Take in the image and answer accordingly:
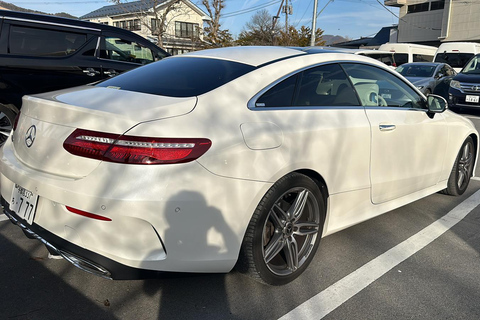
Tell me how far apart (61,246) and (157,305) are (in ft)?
2.17

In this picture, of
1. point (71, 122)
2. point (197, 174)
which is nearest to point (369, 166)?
point (197, 174)

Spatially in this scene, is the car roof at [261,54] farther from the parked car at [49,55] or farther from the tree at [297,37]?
the tree at [297,37]

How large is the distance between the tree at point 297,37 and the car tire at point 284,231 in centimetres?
3204

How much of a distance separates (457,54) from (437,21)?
27.5 m

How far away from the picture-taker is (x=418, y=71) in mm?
→ 12969

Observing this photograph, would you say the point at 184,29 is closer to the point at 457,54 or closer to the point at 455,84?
the point at 457,54

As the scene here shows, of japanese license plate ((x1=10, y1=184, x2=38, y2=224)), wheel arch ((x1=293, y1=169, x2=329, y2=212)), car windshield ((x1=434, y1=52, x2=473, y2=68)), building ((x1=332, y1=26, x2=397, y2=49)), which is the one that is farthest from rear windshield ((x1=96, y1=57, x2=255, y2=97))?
building ((x1=332, y1=26, x2=397, y2=49))

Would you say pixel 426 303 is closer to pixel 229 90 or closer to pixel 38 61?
pixel 229 90

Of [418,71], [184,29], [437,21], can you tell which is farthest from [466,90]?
[184,29]

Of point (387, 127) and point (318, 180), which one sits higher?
point (387, 127)

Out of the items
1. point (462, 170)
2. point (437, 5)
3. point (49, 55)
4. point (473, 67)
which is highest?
point (437, 5)

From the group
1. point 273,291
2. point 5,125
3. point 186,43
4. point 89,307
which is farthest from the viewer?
point 186,43

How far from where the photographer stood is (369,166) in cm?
302

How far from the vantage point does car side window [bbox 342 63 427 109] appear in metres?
3.22
